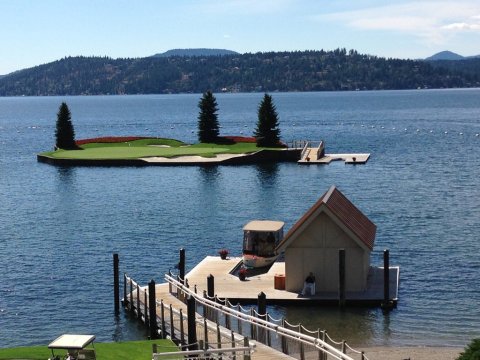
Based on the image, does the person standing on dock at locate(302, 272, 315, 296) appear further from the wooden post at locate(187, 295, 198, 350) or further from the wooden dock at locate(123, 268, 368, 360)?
the wooden post at locate(187, 295, 198, 350)

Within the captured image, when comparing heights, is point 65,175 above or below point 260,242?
below

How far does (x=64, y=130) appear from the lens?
13425cm

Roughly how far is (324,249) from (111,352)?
13180mm

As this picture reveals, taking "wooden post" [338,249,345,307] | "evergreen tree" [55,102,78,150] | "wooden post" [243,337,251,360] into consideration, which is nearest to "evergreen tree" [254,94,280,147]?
"evergreen tree" [55,102,78,150]

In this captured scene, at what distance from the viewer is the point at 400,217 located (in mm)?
69062

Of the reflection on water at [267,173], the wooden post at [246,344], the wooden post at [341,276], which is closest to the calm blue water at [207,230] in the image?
the reflection on water at [267,173]

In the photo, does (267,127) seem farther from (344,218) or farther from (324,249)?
(324,249)

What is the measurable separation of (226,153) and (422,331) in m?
83.6

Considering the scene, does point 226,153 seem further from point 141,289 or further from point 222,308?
point 222,308

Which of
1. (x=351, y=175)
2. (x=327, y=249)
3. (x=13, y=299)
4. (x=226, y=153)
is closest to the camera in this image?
(x=327, y=249)

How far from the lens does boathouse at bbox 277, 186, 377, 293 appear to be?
42.6 metres

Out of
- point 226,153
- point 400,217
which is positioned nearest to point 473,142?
point 226,153

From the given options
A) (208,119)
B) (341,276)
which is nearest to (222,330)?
(341,276)

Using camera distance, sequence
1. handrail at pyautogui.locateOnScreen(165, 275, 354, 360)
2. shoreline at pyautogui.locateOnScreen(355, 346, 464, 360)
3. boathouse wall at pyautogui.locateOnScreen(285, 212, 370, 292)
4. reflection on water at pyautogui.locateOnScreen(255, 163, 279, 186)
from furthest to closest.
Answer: reflection on water at pyautogui.locateOnScreen(255, 163, 279, 186) → boathouse wall at pyautogui.locateOnScreen(285, 212, 370, 292) → shoreline at pyautogui.locateOnScreen(355, 346, 464, 360) → handrail at pyautogui.locateOnScreen(165, 275, 354, 360)
